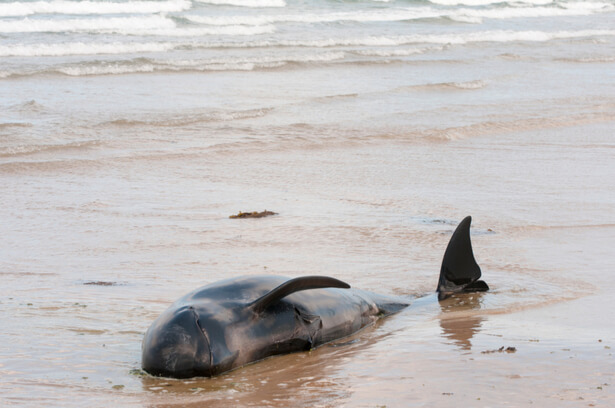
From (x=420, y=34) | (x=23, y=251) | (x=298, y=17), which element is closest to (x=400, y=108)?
(x=23, y=251)

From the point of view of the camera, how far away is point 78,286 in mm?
5855

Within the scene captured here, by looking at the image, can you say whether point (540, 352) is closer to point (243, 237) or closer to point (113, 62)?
point (243, 237)

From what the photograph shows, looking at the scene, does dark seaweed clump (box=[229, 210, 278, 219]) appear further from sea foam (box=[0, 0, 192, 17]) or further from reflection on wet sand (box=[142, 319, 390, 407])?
sea foam (box=[0, 0, 192, 17])

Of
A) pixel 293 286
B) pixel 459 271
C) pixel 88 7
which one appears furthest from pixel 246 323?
pixel 88 7

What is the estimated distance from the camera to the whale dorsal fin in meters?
4.17

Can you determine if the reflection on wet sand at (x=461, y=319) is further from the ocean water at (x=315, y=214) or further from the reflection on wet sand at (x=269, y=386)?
the reflection on wet sand at (x=269, y=386)

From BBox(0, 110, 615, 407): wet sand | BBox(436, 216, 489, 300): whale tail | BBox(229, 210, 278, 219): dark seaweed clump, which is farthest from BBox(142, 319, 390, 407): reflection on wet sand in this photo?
BBox(229, 210, 278, 219): dark seaweed clump

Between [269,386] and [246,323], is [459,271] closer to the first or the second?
[246,323]

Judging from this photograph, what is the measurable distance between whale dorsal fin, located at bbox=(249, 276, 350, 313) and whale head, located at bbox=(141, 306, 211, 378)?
38 centimetres

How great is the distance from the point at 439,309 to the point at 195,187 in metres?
4.60

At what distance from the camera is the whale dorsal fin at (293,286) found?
4169mm

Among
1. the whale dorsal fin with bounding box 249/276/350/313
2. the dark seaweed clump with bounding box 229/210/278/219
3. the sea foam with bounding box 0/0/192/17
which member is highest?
the sea foam with bounding box 0/0/192/17

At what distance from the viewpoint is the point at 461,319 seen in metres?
5.13

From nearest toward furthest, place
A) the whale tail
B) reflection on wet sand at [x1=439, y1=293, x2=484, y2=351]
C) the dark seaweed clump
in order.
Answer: reflection on wet sand at [x1=439, y1=293, x2=484, y2=351] < the whale tail < the dark seaweed clump
